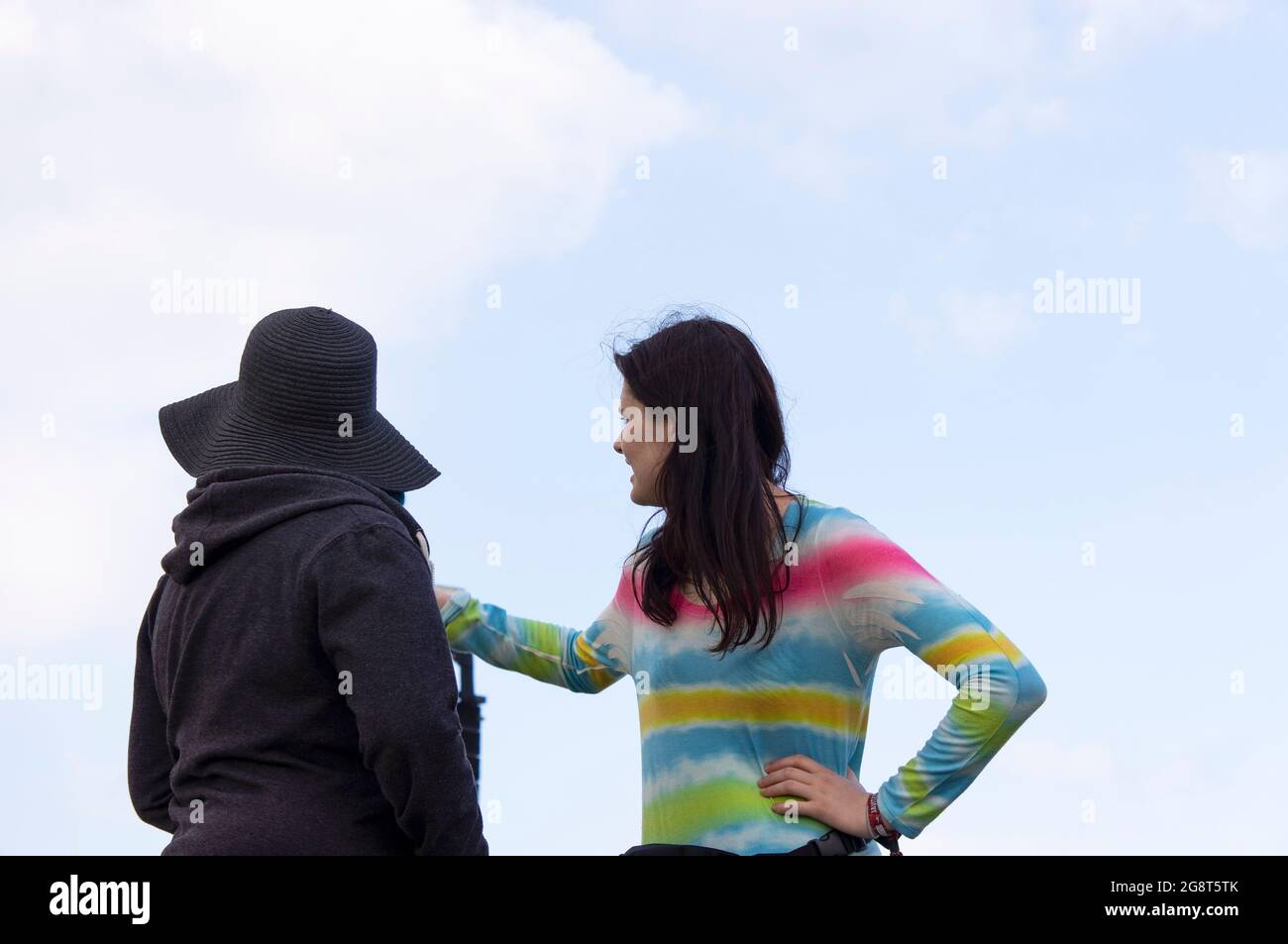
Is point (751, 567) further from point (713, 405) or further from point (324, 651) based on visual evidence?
point (324, 651)

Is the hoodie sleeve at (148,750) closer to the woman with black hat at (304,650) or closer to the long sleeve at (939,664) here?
the woman with black hat at (304,650)

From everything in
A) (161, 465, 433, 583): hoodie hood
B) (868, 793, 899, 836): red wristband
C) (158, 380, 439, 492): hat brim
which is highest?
(158, 380, 439, 492): hat brim

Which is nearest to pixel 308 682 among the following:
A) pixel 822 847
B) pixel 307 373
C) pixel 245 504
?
pixel 245 504

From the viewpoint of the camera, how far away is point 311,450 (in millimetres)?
4168

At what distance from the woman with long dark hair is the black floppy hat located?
2.25ft

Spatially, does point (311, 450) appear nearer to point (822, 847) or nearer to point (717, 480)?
point (717, 480)

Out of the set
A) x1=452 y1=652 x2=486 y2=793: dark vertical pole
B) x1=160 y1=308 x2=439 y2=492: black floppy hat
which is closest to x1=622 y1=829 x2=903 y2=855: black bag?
x1=160 y1=308 x2=439 y2=492: black floppy hat

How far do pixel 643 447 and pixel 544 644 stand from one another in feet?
2.35

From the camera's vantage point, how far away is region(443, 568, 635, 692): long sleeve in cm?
486

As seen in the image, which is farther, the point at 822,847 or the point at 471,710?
the point at 471,710

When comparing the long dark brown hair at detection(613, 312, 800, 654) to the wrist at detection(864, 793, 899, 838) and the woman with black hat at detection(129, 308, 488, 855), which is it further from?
the woman with black hat at detection(129, 308, 488, 855)
